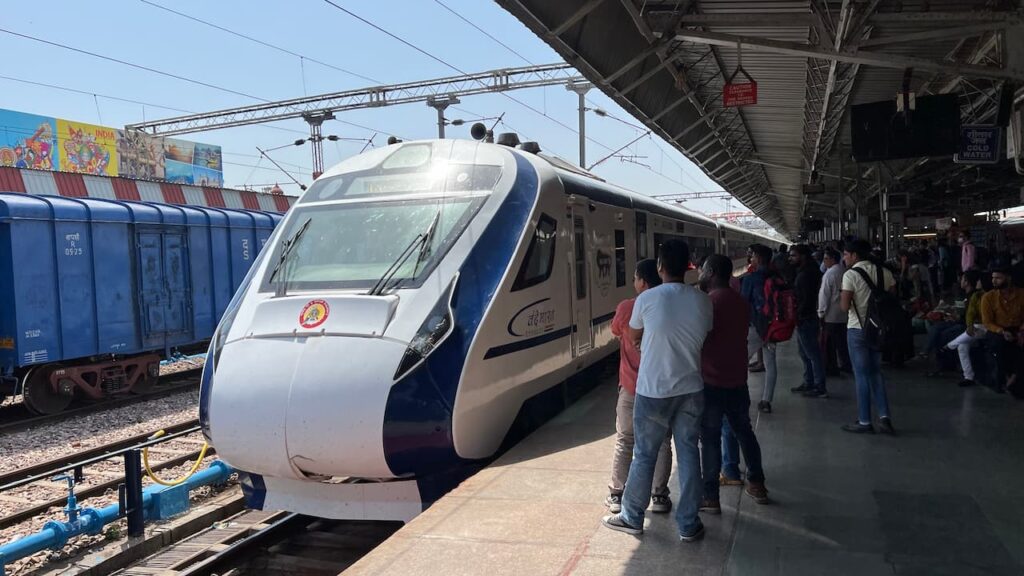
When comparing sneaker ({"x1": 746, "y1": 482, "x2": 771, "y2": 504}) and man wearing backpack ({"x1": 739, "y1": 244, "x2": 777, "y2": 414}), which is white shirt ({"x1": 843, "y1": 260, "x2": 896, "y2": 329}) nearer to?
man wearing backpack ({"x1": 739, "y1": 244, "x2": 777, "y2": 414})

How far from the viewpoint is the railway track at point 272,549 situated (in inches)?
224

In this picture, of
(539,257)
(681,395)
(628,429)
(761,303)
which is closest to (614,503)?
(628,429)

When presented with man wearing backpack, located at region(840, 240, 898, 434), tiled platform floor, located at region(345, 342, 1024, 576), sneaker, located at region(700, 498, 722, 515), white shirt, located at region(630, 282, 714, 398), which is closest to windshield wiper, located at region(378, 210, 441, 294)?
tiled platform floor, located at region(345, 342, 1024, 576)

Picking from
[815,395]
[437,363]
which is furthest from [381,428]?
[815,395]

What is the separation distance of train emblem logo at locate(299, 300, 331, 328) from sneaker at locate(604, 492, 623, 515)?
88.6 inches

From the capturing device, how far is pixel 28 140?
4097 cm

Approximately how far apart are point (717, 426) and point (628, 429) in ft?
1.70

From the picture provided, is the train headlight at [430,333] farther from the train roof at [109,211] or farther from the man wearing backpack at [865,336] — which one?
the train roof at [109,211]

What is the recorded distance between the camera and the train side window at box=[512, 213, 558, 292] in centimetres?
609

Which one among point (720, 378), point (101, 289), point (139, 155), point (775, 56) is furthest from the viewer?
point (139, 155)

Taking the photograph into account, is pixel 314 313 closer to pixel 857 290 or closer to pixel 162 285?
pixel 857 290

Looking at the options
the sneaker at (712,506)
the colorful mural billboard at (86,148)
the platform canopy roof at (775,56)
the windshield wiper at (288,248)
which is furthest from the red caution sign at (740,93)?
the colorful mural billboard at (86,148)

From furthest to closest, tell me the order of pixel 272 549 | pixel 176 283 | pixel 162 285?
pixel 176 283 < pixel 162 285 < pixel 272 549

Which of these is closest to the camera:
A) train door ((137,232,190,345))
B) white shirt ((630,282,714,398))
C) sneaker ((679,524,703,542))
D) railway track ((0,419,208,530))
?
white shirt ((630,282,714,398))
